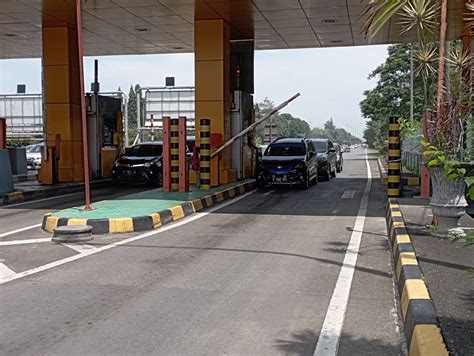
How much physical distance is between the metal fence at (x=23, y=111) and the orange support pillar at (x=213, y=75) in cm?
1937

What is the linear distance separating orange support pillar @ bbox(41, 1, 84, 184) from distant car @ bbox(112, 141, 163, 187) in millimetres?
1425

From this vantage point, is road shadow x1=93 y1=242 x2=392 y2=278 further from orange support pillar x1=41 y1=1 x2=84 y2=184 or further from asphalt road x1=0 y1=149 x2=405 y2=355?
orange support pillar x1=41 y1=1 x2=84 y2=184

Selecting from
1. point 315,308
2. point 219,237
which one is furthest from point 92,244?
point 315,308

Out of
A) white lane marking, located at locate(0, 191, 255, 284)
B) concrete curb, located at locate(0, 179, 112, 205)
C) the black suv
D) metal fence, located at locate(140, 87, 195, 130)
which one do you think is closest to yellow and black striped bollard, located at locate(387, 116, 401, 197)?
white lane marking, located at locate(0, 191, 255, 284)

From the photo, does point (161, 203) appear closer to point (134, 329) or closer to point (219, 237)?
point (219, 237)

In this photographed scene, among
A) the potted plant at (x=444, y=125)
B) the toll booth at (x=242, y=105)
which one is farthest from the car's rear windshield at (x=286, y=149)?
the potted plant at (x=444, y=125)

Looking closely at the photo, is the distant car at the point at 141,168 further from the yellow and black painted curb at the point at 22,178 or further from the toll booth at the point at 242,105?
the yellow and black painted curb at the point at 22,178

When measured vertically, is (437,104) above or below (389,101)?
below

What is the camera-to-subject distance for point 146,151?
18859 mm

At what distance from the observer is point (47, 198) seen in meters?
15.5

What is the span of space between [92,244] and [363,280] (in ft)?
13.9

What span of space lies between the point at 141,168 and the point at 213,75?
3.82 m

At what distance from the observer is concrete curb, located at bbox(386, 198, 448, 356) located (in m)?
3.79

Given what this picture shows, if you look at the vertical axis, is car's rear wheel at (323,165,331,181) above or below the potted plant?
below
